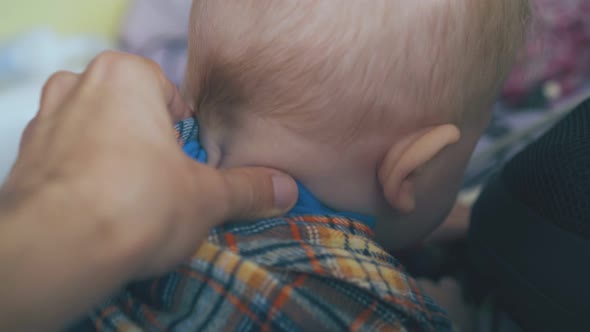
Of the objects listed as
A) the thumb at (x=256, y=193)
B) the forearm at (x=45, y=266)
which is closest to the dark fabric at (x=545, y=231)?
the thumb at (x=256, y=193)

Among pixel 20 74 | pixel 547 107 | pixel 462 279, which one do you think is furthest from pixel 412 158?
pixel 20 74

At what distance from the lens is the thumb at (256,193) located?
407mm

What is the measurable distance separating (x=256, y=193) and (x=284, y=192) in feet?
0.18

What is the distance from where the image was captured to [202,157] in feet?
1.86

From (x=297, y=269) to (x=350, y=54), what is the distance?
21cm

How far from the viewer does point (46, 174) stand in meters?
0.33

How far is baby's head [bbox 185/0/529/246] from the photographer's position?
476 mm

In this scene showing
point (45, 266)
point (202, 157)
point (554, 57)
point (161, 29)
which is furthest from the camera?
point (161, 29)

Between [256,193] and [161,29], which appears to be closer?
[256,193]

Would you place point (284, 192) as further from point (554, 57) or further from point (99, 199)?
point (554, 57)

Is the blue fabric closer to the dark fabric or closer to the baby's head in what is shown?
the baby's head

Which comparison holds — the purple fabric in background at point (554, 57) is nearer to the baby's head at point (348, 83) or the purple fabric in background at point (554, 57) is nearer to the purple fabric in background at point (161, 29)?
the baby's head at point (348, 83)

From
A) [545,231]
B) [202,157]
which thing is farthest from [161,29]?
[545,231]

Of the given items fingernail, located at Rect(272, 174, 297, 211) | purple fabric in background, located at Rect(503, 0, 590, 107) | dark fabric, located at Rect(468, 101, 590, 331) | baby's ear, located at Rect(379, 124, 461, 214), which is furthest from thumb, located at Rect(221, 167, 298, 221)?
purple fabric in background, located at Rect(503, 0, 590, 107)
